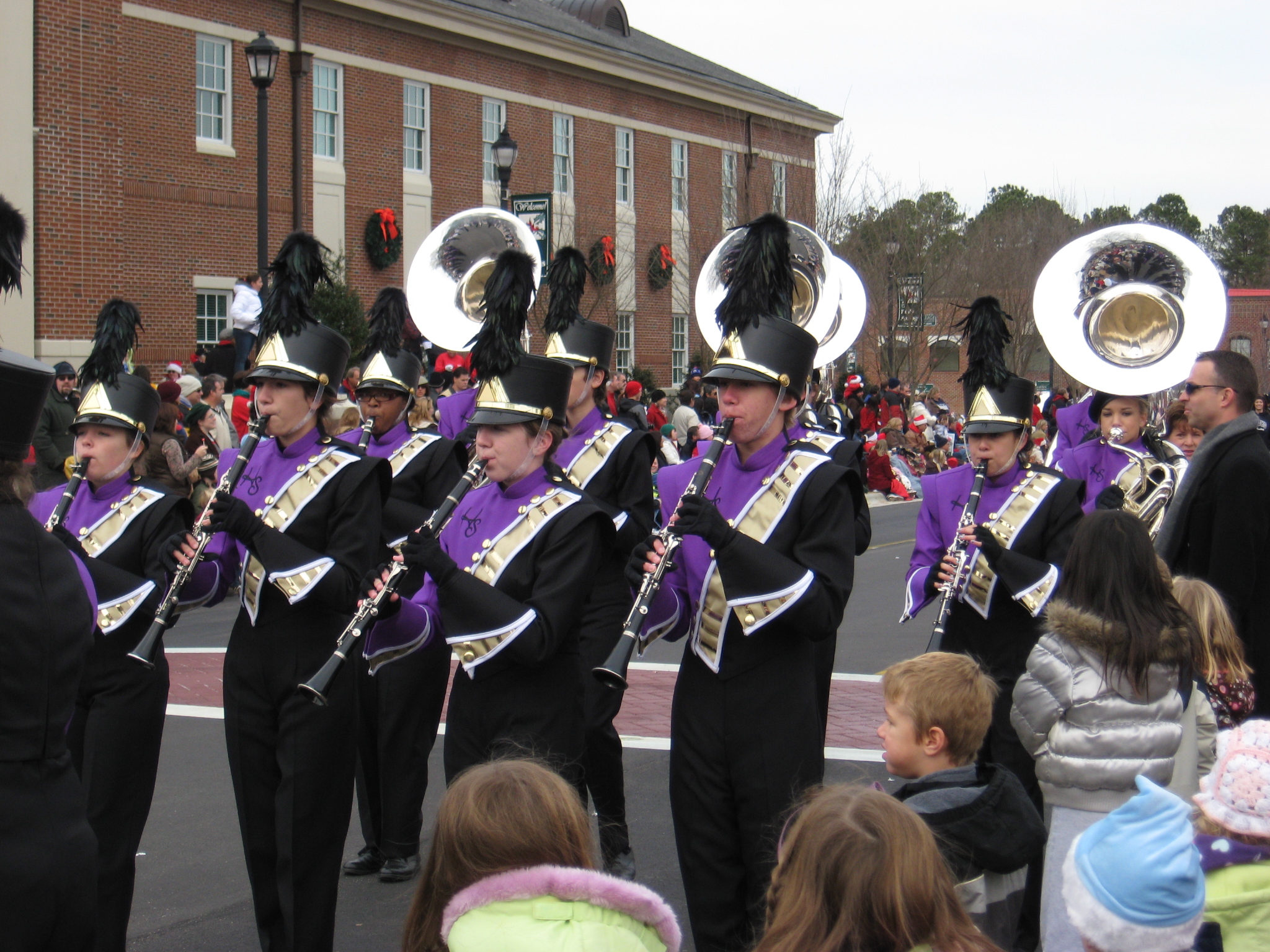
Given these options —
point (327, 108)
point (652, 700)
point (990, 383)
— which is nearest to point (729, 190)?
point (327, 108)

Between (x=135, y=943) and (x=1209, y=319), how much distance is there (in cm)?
593

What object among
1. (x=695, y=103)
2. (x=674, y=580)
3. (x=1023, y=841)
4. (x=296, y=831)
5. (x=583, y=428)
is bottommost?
(x=296, y=831)

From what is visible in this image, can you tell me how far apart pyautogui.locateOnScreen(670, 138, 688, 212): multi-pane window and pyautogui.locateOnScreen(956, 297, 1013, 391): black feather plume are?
28973 millimetres

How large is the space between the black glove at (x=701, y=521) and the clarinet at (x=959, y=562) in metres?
1.70

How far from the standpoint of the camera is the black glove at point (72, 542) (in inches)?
191

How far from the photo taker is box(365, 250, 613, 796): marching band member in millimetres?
4320

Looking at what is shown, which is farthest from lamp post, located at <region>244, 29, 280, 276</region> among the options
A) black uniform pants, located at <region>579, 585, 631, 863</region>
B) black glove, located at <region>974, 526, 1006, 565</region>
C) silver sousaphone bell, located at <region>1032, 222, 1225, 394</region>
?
black glove, located at <region>974, 526, 1006, 565</region>

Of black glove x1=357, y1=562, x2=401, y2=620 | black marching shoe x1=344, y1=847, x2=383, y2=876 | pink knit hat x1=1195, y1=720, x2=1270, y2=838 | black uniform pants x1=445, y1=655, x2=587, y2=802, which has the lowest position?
black marching shoe x1=344, y1=847, x2=383, y2=876

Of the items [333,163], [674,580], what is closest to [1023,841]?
[674,580]

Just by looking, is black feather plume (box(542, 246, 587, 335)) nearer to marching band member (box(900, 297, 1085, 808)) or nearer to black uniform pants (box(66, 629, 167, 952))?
marching band member (box(900, 297, 1085, 808))

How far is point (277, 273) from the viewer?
→ 514 cm

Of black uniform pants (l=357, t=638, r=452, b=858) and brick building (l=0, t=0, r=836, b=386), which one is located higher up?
brick building (l=0, t=0, r=836, b=386)

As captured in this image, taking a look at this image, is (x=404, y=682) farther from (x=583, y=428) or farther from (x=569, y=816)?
(x=569, y=816)

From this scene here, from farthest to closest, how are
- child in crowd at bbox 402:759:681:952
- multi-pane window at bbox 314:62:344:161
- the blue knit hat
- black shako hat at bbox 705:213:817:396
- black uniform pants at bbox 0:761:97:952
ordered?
multi-pane window at bbox 314:62:344:161 < black shako hat at bbox 705:213:817:396 < black uniform pants at bbox 0:761:97:952 < child in crowd at bbox 402:759:681:952 < the blue knit hat
